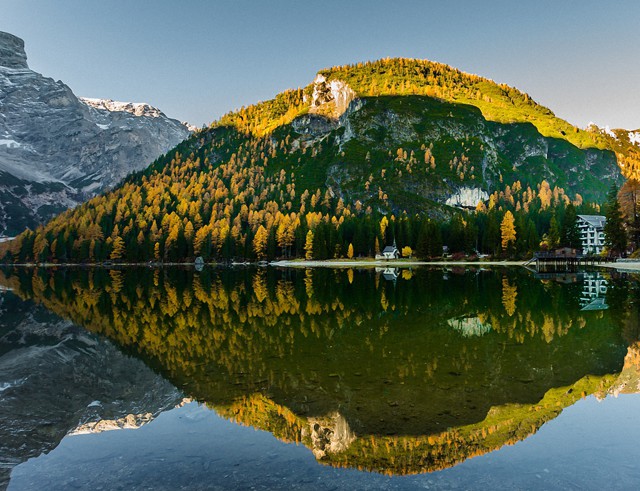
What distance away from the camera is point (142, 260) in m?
175

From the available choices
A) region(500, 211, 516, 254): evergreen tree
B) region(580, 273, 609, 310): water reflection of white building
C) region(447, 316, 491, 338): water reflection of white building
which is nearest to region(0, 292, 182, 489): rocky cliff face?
region(447, 316, 491, 338): water reflection of white building

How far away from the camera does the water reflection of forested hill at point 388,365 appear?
13320 millimetres

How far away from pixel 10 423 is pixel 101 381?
17.6 feet

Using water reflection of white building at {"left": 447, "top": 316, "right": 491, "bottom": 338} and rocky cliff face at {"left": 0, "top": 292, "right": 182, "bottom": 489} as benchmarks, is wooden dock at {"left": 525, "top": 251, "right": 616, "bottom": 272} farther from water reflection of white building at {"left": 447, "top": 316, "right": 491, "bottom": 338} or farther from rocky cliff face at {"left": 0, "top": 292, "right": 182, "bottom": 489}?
rocky cliff face at {"left": 0, "top": 292, "right": 182, "bottom": 489}

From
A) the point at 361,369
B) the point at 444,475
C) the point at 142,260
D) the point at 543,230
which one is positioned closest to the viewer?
the point at 444,475

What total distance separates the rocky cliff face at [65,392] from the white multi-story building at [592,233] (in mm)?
169264

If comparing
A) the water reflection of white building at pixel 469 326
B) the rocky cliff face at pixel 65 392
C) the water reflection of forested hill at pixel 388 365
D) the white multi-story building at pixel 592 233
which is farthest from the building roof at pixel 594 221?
the rocky cliff face at pixel 65 392

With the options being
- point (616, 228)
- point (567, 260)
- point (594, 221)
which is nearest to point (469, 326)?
point (616, 228)

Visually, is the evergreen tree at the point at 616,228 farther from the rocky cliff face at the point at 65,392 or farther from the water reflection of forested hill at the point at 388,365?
the rocky cliff face at the point at 65,392

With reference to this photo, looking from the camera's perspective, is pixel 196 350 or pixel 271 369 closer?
pixel 271 369

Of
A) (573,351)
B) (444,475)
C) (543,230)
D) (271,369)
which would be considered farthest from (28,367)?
(543,230)

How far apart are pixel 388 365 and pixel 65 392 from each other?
49.4 ft

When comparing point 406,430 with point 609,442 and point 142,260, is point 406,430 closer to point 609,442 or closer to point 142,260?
point 609,442

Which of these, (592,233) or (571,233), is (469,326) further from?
(592,233)
